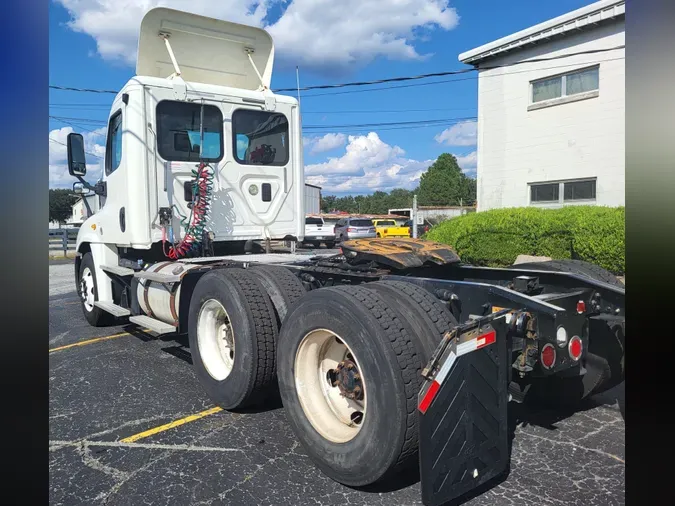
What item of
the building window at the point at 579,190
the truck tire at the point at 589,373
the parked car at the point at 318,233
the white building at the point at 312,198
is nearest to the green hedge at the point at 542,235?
the building window at the point at 579,190

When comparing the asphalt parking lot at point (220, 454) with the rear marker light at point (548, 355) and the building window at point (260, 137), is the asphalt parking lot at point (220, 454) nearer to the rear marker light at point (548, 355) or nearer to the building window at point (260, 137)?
the rear marker light at point (548, 355)

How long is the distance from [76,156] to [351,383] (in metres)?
5.27

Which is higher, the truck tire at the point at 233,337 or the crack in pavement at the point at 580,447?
the truck tire at the point at 233,337

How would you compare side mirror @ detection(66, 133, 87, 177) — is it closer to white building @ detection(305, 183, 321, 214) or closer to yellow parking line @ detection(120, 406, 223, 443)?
A: yellow parking line @ detection(120, 406, 223, 443)

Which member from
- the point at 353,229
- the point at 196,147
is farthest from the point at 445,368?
the point at 353,229

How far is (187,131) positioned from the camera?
20.0 feet

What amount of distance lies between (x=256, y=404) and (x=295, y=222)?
3201 millimetres

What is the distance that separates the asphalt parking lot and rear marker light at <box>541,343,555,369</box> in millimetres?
731

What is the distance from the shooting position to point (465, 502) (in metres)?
2.87

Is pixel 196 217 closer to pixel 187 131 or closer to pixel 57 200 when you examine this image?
pixel 187 131

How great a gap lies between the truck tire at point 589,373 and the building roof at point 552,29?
440 inches

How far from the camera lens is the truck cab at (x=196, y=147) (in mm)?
5910
